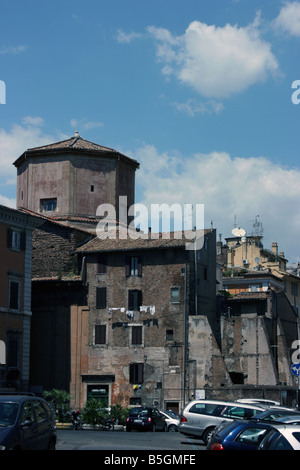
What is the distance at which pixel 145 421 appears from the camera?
115ft

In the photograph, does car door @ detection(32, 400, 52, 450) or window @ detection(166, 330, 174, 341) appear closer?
car door @ detection(32, 400, 52, 450)

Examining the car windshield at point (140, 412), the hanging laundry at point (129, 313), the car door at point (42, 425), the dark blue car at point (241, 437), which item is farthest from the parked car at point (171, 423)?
the dark blue car at point (241, 437)

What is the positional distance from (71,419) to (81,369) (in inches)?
424

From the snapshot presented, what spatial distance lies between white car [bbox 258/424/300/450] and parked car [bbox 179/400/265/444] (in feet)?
38.4

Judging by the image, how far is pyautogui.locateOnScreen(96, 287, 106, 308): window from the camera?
50409mm

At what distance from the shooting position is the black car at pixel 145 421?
35.0 meters

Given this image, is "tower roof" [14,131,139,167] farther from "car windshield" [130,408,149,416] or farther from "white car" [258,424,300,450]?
"white car" [258,424,300,450]

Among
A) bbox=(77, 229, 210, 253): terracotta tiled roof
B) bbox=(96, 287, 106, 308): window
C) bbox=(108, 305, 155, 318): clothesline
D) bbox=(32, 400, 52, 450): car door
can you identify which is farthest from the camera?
bbox=(96, 287, 106, 308): window

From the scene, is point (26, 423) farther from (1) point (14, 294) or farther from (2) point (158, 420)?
(1) point (14, 294)

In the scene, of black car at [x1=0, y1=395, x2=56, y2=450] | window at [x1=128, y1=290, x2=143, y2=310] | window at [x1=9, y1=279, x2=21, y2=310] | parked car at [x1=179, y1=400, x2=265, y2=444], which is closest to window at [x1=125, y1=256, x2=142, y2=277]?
window at [x1=128, y1=290, x2=143, y2=310]

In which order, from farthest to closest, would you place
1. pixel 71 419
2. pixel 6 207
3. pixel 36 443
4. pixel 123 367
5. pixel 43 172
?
pixel 43 172, pixel 123 367, pixel 6 207, pixel 71 419, pixel 36 443

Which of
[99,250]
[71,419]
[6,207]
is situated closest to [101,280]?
[99,250]

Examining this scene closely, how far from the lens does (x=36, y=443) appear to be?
15703 mm
